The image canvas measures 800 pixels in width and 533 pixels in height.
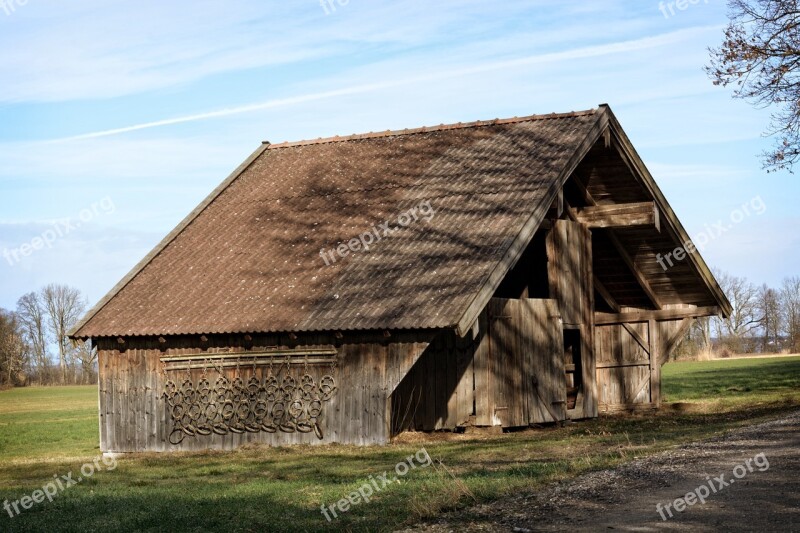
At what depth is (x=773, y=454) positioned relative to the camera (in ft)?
45.5

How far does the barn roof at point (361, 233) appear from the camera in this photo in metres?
21.3

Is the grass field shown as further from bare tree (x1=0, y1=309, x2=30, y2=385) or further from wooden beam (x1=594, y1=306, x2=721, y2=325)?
bare tree (x1=0, y1=309, x2=30, y2=385)

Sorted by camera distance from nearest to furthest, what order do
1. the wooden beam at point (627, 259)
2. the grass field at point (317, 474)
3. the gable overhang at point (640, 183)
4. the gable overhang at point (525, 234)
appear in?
the grass field at point (317, 474) → the gable overhang at point (525, 234) → the gable overhang at point (640, 183) → the wooden beam at point (627, 259)

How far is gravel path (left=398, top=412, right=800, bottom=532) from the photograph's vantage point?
33.7 feet

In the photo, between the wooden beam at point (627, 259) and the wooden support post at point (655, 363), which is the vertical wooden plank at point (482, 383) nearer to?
the wooden beam at point (627, 259)

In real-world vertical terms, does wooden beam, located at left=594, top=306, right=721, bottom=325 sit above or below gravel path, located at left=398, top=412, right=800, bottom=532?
above

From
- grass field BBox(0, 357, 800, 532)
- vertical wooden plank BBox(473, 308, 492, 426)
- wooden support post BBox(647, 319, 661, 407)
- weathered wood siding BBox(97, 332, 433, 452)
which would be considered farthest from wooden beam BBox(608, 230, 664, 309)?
weathered wood siding BBox(97, 332, 433, 452)

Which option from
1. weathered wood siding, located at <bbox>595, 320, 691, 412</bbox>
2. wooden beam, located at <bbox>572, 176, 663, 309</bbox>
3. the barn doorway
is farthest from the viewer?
weathered wood siding, located at <bbox>595, 320, 691, 412</bbox>

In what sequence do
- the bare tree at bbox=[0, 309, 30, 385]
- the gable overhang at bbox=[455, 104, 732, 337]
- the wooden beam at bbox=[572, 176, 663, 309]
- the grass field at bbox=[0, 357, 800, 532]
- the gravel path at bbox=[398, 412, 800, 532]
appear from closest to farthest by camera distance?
the gravel path at bbox=[398, 412, 800, 532] < the grass field at bbox=[0, 357, 800, 532] < the gable overhang at bbox=[455, 104, 732, 337] < the wooden beam at bbox=[572, 176, 663, 309] < the bare tree at bbox=[0, 309, 30, 385]

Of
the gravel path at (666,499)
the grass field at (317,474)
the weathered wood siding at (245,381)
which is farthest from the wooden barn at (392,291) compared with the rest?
the gravel path at (666,499)

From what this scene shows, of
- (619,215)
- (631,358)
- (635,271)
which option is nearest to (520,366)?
(619,215)

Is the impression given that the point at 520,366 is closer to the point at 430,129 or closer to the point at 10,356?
the point at 430,129

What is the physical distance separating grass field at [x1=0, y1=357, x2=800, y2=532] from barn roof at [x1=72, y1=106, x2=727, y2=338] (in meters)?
2.75

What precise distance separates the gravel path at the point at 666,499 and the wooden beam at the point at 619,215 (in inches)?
446
